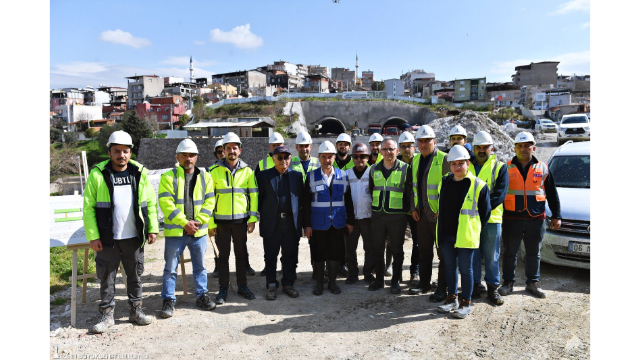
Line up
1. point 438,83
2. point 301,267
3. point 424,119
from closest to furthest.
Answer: point 301,267 < point 424,119 < point 438,83

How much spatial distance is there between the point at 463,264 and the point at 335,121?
44.7 m

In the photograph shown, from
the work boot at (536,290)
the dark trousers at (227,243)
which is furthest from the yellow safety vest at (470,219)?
the dark trousers at (227,243)

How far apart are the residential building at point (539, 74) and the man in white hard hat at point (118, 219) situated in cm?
7633

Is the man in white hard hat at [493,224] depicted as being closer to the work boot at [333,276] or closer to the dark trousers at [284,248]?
the work boot at [333,276]

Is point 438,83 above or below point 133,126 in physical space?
above

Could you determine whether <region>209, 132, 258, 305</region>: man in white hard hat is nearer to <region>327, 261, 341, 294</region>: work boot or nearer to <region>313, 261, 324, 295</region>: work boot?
<region>313, 261, 324, 295</region>: work boot

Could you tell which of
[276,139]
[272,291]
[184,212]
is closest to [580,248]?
[272,291]

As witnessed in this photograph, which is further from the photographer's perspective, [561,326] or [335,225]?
[335,225]

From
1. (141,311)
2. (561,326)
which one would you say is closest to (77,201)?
(141,311)

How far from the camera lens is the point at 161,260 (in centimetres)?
693

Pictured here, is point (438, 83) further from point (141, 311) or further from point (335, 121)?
point (141, 311)

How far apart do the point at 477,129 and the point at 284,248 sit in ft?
33.7

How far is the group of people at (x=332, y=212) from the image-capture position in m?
4.20

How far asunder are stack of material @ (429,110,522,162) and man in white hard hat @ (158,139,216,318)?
8.79 m
